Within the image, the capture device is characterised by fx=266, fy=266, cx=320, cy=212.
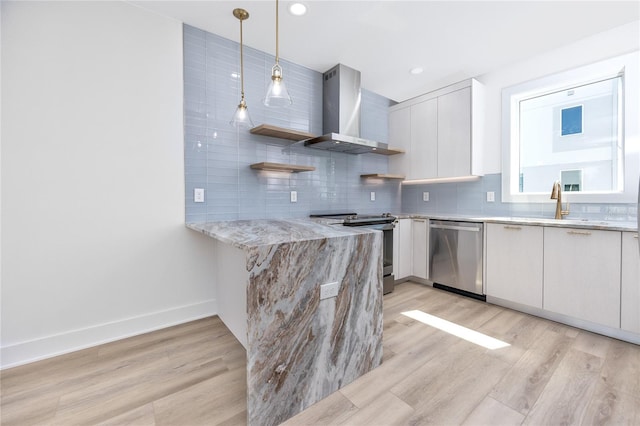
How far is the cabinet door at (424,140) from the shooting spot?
11.0 feet

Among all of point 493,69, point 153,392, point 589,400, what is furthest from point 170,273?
point 493,69

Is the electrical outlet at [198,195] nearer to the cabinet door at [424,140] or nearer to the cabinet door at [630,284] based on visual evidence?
the cabinet door at [424,140]

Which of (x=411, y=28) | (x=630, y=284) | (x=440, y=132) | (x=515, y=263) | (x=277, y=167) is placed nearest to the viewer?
(x=630, y=284)

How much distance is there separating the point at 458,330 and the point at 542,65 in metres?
2.76

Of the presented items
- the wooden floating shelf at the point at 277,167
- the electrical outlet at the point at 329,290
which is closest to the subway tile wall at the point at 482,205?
the wooden floating shelf at the point at 277,167

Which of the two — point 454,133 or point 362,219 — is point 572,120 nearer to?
point 454,133

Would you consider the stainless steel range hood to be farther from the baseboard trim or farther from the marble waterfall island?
the baseboard trim

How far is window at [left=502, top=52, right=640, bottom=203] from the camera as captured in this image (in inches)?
88.9

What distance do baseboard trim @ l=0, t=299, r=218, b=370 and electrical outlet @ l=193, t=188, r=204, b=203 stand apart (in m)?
0.92

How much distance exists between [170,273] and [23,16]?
195 cm

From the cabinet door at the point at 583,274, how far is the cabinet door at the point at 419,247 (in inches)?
44.5

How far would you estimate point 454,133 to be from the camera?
10.4 feet

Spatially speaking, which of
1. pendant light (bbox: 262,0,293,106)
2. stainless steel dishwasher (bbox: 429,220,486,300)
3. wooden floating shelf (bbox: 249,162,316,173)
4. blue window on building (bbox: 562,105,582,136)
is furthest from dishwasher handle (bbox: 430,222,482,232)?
pendant light (bbox: 262,0,293,106)

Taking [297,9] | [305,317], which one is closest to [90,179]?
[305,317]
